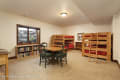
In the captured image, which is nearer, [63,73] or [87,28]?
[63,73]

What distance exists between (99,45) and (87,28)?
3302 millimetres

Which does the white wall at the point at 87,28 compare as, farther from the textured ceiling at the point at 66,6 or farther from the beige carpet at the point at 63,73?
the beige carpet at the point at 63,73

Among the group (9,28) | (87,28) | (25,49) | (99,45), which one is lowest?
(25,49)

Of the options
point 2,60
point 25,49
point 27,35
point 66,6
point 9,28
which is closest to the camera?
point 2,60

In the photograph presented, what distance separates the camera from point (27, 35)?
17.3 feet

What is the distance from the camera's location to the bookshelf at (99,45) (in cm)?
404

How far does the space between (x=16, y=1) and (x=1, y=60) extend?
2.39 meters

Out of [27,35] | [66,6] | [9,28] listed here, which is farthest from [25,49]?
[66,6]

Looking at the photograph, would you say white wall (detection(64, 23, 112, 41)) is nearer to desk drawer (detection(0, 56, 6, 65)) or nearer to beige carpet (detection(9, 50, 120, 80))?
beige carpet (detection(9, 50, 120, 80))

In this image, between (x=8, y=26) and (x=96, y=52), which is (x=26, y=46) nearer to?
(x=8, y=26)

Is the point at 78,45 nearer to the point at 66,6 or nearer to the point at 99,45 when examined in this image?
the point at 99,45

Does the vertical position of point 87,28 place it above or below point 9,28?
above

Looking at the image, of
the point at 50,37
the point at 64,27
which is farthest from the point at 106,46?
the point at 64,27

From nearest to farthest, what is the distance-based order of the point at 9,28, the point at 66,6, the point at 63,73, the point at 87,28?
the point at 63,73, the point at 66,6, the point at 9,28, the point at 87,28
